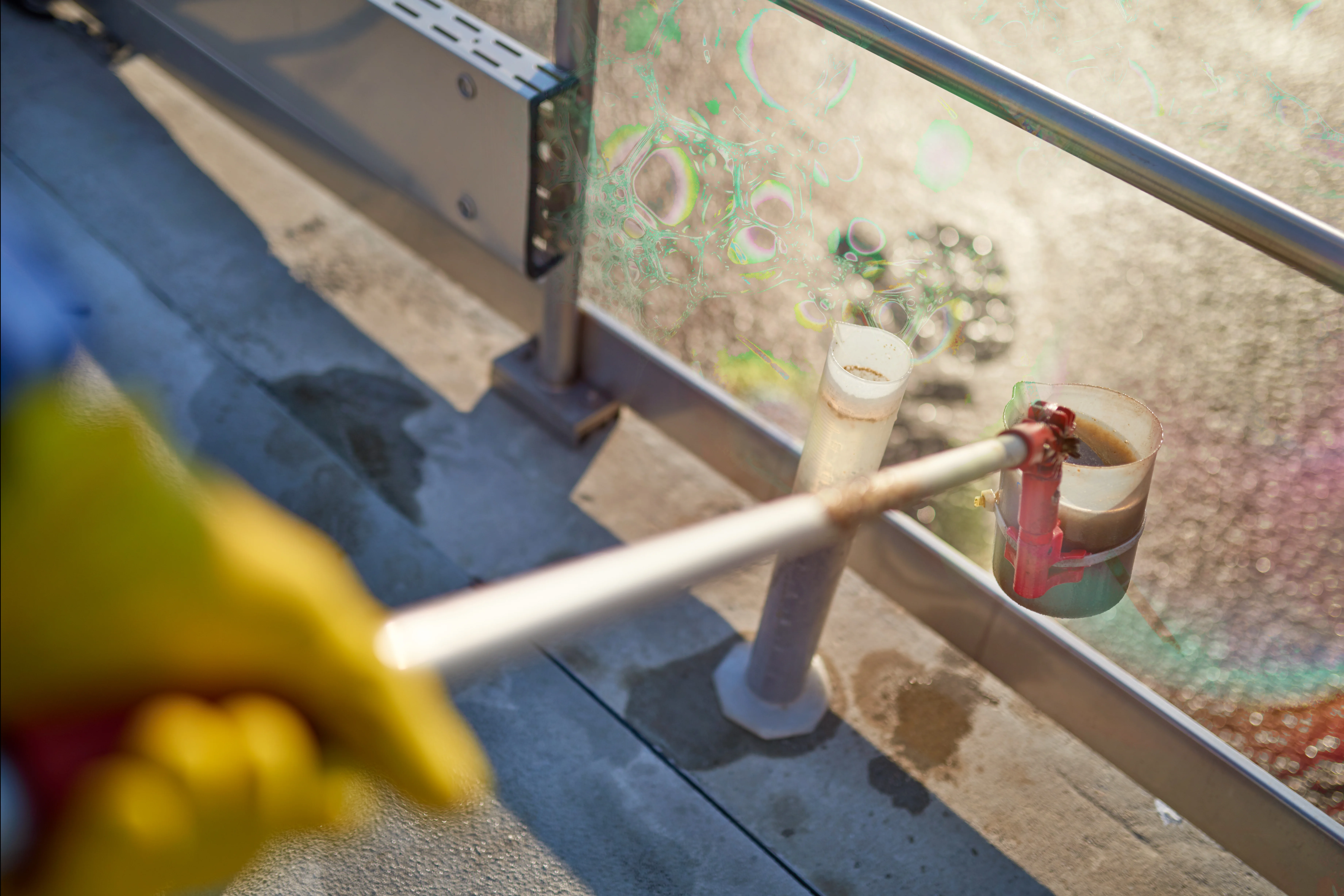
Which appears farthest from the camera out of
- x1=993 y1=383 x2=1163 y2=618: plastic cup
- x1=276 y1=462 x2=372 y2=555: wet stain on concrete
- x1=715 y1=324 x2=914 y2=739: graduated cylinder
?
x1=276 y1=462 x2=372 y2=555: wet stain on concrete

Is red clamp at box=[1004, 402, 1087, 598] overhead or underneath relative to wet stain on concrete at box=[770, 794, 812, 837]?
overhead

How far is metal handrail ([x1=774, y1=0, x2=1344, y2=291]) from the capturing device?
52.3 inches

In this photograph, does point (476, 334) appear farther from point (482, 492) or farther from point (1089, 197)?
point (1089, 197)

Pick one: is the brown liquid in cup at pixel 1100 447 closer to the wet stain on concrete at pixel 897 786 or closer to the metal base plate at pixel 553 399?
the wet stain on concrete at pixel 897 786

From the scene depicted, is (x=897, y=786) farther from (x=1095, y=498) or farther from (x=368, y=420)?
(x=368, y=420)

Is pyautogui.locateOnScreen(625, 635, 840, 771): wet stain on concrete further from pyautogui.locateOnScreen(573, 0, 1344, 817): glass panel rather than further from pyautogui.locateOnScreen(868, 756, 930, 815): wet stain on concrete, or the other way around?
pyautogui.locateOnScreen(573, 0, 1344, 817): glass panel

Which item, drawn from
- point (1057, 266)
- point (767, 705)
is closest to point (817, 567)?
point (767, 705)

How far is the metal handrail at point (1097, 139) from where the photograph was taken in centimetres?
133

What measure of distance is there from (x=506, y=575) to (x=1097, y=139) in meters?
1.57

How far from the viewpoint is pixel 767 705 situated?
88.4 inches

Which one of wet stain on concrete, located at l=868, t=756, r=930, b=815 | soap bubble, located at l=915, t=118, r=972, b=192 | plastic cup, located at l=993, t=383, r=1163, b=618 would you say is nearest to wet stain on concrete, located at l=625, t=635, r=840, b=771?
wet stain on concrete, located at l=868, t=756, r=930, b=815

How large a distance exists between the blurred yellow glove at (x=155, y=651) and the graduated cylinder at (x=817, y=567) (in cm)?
103

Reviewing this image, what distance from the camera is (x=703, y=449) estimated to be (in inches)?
107

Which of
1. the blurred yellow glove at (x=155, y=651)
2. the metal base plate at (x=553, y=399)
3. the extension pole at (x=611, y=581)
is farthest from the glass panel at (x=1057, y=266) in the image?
the blurred yellow glove at (x=155, y=651)
